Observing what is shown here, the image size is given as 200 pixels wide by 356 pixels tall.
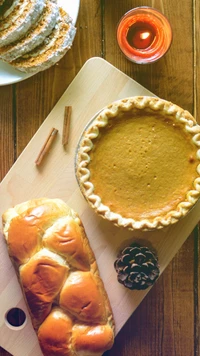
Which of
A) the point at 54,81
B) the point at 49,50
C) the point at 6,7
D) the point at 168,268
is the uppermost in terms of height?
the point at 6,7

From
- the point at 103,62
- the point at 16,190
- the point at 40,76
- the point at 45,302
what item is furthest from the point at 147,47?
the point at 45,302

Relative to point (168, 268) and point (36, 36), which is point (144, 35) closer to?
point (36, 36)

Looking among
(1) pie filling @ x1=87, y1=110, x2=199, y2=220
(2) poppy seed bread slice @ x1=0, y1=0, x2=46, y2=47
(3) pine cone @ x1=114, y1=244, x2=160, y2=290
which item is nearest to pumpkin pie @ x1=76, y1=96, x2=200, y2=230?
(1) pie filling @ x1=87, y1=110, x2=199, y2=220

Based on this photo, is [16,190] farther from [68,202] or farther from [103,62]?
[103,62]

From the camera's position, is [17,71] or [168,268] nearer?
[17,71]

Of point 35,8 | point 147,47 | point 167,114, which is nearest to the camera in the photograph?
point 35,8

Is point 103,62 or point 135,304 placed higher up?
point 103,62

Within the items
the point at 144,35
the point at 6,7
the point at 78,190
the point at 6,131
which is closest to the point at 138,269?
the point at 78,190
